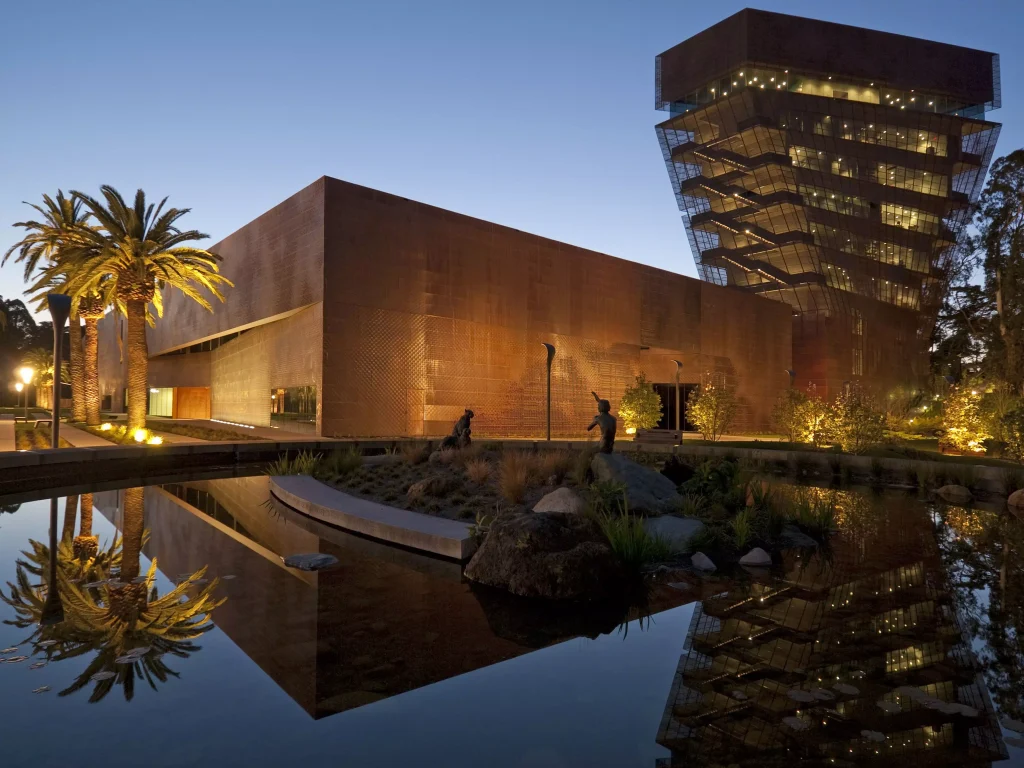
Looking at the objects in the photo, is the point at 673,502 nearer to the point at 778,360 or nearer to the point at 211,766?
the point at 211,766

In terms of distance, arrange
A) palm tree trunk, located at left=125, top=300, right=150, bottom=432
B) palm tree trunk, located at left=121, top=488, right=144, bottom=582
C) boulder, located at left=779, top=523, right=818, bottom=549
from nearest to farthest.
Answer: palm tree trunk, located at left=121, top=488, right=144, bottom=582, boulder, located at left=779, top=523, right=818, bottom=549, palm tree trunk, located at left=125, top=300, right=150, bottom=432

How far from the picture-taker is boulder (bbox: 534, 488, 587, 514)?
9.12m

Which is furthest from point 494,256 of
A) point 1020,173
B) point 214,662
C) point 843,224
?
point 843,224

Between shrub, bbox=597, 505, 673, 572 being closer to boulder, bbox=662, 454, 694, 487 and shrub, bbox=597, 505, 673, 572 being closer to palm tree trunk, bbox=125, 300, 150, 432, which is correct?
boulder, bbox=662, 454, 694, 487

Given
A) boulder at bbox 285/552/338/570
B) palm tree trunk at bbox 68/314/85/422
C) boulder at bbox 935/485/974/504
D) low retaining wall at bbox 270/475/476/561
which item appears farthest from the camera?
Result: palm tree trunk at bbox 68/314/85/422

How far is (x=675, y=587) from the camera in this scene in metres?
7.06

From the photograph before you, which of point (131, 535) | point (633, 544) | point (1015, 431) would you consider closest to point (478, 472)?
point (633, 544)

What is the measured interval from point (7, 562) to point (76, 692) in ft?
15.1

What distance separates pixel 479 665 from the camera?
4.80m

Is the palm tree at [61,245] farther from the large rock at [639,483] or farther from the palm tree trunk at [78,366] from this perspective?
the large rock at [639,483]

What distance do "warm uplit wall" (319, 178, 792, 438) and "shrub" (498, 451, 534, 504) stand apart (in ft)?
56.6

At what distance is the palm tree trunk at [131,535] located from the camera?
7.24m

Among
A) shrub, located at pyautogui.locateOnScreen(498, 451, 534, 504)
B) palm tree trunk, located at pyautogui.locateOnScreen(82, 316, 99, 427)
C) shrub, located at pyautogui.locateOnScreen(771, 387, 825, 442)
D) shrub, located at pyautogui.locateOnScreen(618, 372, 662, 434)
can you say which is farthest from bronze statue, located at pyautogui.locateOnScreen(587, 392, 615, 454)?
palm tree trunk, located at pyautogui.locateOnScreen(82, 316, 99, 427)

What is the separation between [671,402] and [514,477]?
120ft
